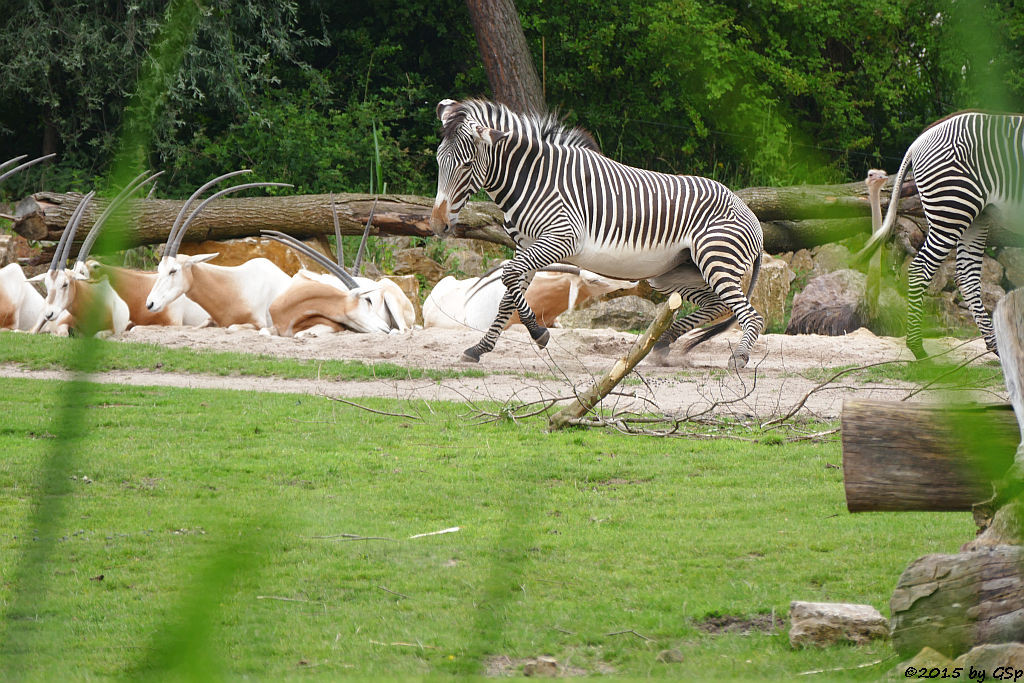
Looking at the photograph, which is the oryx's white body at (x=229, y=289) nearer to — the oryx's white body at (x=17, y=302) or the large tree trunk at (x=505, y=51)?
the oryx's white body at (x=17, y=302)

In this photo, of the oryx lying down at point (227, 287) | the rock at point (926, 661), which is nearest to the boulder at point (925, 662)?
the rock at point (926, 661)

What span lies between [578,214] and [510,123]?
1057 millimetres

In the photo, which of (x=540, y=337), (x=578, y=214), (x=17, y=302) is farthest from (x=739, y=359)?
(x=17, y=302)

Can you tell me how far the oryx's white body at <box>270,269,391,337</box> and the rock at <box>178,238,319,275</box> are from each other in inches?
106

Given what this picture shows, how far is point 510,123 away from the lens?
9.91 m

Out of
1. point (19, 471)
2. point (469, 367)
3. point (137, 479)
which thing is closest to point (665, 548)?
point (137, 479)

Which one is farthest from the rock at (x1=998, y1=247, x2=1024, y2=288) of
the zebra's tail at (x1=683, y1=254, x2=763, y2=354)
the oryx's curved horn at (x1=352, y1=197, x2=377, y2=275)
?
the oryx's curved horn at (x1=352, y1=197, x2=377, y2=275)

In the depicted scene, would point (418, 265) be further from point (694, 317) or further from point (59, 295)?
point (694, 317)

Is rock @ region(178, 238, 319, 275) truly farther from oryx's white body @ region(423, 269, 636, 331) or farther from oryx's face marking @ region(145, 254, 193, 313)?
oryx's white body @ region(423, 269, 636, 331)

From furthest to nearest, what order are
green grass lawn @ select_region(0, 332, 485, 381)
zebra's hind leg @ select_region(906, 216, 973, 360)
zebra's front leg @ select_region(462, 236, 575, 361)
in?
zebra's front leg @ select_region(462, 236, 575, 361)
zebra's hind leg @ select_region(906, 216, 973, 360)
green grass lawn @ select_region(0, 332, 485, 381)

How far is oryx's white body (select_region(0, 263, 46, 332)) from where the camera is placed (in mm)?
11836

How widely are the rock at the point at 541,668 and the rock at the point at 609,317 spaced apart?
31.5 feet

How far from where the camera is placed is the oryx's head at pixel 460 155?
9.56 metres

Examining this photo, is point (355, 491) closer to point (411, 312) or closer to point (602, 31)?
point (411, 312)
